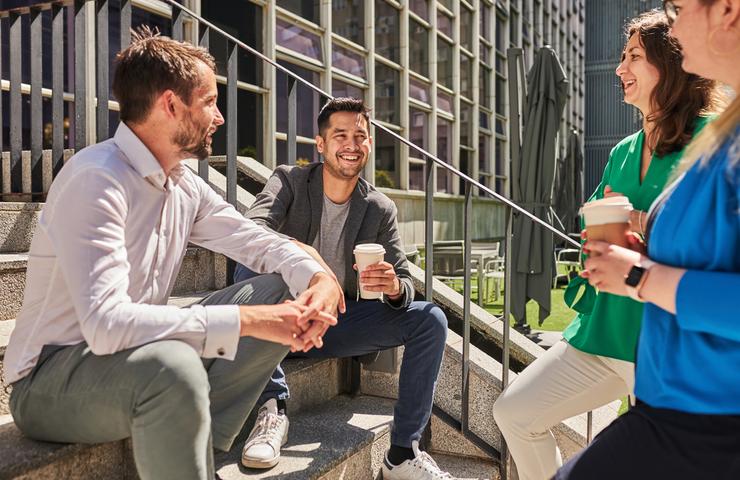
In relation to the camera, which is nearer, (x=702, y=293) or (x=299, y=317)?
(x=702, y=293)

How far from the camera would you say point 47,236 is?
1597 mm

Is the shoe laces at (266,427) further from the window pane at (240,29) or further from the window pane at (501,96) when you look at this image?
the window pane at (501,96)

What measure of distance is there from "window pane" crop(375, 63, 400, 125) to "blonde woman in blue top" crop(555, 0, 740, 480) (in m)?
10.1

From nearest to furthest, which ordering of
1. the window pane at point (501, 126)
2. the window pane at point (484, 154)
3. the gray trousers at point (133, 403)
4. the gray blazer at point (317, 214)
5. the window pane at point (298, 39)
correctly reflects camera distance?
the gray trousers at point (133, 403) < the gray blazer at point (317, 214) < the window pane at point (298, 39) < the window pane at point (484, 154) < the window pane at point (501, 126)

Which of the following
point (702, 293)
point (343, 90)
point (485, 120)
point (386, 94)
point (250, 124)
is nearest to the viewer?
point (702, 293)

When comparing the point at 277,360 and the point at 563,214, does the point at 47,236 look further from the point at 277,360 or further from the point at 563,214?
the point at 563,214

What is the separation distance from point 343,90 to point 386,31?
6.79ft

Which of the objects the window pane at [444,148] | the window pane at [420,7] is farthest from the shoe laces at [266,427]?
the window pane at [444,148]

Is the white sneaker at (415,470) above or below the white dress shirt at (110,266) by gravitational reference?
below

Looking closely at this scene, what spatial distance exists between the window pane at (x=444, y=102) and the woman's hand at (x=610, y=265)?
41.1 ft

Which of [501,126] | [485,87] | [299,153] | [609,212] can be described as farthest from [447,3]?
[609,212]

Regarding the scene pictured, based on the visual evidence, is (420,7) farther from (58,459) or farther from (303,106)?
(58,459)

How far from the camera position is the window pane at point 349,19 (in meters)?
9.71

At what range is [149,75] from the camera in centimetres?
178
